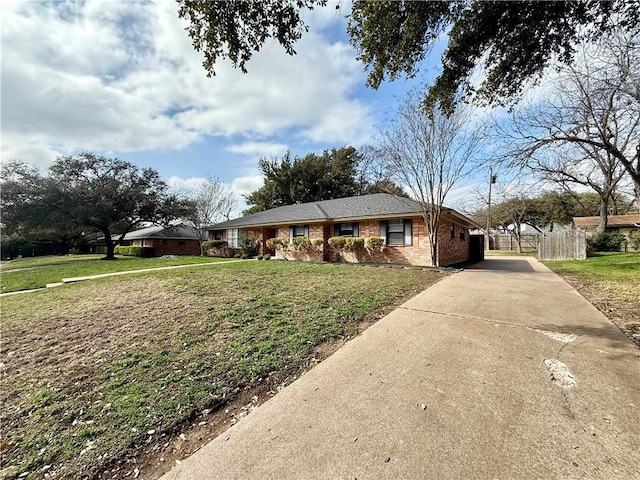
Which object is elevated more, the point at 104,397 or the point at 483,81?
the point at 483,81

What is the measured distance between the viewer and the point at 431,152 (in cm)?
1070

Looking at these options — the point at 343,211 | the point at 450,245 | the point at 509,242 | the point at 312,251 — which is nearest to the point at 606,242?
the point at 509,242

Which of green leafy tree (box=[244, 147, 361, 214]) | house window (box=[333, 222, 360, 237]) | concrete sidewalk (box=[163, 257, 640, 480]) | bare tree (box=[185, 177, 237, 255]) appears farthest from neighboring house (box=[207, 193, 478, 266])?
green leafy tree (box=[244, 147, 361, 214])

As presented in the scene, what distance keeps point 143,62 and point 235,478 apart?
798 cm

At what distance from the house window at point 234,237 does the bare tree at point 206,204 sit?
141 inches

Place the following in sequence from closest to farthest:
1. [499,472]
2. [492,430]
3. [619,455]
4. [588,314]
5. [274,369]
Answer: [499,472], [619,455], [492,430], [274,369], [588,314]

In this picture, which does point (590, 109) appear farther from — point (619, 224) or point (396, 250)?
point (619, 224)

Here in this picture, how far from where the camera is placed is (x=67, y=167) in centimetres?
1877

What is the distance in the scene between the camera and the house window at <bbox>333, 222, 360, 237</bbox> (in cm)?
1344

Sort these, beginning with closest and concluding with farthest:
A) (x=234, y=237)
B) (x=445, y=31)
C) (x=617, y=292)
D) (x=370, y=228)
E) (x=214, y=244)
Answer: (x=445, y=31) < (x=617, y=292) < (x=370, y=228) < (x=234, y=237) < (x=214, y=244)

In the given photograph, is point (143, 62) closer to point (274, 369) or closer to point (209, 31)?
point (209, 31)

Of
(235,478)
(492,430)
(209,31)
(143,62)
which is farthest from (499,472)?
(143,62)

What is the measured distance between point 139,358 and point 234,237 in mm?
16491

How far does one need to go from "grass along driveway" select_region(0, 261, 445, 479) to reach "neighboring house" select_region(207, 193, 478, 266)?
5.77 meters
